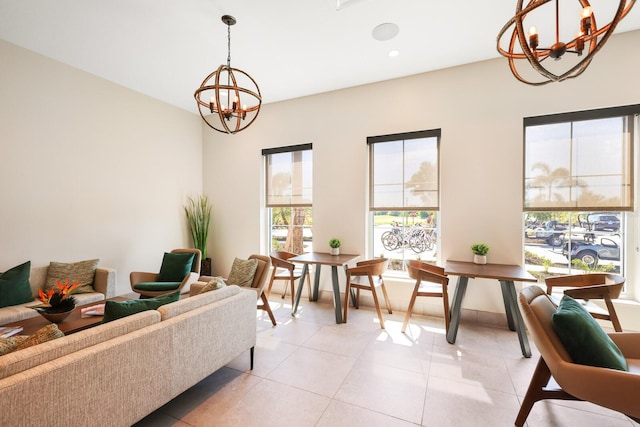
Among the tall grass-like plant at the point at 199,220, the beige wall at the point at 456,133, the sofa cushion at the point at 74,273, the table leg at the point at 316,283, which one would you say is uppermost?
the beige wall at the point at 456,133

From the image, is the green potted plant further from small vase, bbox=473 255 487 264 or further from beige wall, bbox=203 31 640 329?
small vase, bbox=473 255 487 264

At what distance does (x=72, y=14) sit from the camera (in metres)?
2.71

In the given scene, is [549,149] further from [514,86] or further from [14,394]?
[14,394]

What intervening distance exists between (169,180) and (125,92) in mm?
1488

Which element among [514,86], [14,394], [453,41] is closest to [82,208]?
[14,394]

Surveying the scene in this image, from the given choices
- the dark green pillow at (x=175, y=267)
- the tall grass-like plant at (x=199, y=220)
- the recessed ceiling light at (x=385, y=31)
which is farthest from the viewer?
the tall grass-like plant at (x=199, y=220)

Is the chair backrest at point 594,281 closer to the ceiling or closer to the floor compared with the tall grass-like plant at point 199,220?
closer to the floor

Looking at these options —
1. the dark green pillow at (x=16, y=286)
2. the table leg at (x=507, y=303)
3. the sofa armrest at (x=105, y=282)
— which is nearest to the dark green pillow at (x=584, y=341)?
the table leg at (x=507, y=303)

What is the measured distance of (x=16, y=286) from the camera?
2992mm

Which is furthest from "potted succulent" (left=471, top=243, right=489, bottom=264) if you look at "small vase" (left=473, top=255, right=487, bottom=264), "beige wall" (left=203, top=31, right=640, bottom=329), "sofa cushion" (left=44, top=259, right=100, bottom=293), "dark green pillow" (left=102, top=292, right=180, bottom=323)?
"sofa cushion" (left=44, top=259, right=100, bottom=293)

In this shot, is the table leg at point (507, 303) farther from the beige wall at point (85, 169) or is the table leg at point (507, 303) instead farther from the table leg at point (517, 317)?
the beige wall at point (85, 169)

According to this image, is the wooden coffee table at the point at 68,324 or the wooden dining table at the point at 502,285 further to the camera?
the wooden dining table at the point at 502,285

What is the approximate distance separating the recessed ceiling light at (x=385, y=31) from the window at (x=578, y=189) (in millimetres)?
1982

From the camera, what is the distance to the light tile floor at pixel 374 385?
1.92 m
